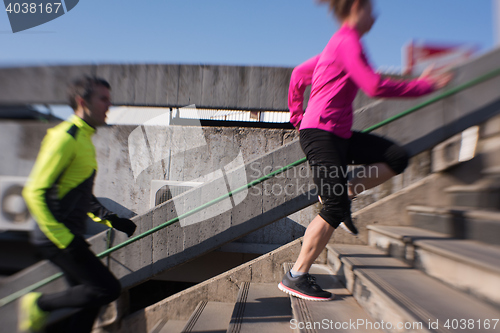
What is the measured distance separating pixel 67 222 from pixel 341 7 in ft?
6.89

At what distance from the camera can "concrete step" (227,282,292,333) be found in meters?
1.88

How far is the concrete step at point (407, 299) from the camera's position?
3.92 ft

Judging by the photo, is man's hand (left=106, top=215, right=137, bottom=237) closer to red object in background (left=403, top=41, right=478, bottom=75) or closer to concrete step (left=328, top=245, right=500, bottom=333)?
concrete step (left=328, top=245, right=500, bottom=333)

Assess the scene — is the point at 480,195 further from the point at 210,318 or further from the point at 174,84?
the point at 174,84

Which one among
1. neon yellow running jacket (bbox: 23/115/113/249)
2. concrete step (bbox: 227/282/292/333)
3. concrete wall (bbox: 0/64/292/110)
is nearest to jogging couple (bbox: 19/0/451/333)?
neon yellow running jacket (bbox: 23/115/113/249)

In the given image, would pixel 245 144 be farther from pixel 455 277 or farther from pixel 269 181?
pixel 455 277

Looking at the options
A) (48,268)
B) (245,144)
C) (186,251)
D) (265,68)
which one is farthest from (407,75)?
(48,268)

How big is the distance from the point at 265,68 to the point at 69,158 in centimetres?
284

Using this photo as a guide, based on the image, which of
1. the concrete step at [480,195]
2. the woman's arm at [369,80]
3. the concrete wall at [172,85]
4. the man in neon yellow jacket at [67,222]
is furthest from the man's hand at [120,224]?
the concrete step at [480,195]

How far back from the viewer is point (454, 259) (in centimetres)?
163

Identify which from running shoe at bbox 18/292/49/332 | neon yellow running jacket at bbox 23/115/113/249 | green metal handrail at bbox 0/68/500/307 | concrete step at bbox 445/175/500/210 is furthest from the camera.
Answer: green metal handrail at bbox 0/68/500/307

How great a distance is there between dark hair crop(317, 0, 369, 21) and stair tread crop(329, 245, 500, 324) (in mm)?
1613

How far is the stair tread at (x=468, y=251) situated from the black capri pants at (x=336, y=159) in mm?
542

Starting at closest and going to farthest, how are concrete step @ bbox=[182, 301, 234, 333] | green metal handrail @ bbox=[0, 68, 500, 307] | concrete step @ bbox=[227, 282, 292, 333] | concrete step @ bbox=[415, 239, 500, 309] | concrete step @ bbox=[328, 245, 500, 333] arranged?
1. concrete step @ bbox=[328, 245, 500, 333]
2. concrete step @ bbox=[415, 239, 500, 309]
3. concrete step @ bbox=[227, 282, 292, 333]
4. concrete step @ bbox=[182, 301, 234, 333]
5. green metal handrail @ bbox=[0, 68, 500, 307]
